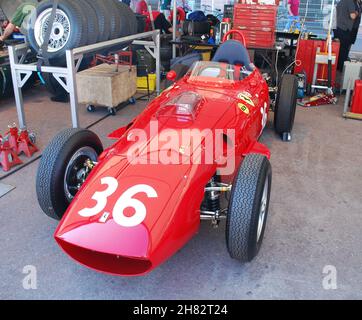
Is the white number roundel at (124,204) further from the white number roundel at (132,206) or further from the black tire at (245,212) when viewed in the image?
the black tire at (245,212)

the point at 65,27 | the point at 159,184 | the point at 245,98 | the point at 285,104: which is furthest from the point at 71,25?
the point at 159,184

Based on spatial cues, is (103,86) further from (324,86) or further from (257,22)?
(324,86)

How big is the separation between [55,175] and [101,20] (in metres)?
2.96

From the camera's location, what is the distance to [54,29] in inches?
182

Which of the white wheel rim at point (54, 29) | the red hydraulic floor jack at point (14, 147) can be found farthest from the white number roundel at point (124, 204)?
the white wheel rim at point (54, 29)

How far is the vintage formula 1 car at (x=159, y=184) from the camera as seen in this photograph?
227 cm

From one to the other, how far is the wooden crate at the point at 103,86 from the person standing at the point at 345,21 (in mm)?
5222

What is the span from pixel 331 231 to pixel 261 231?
0.78 meters

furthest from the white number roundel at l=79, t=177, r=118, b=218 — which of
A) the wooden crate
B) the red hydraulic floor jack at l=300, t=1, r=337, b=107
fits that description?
the red hydraulic floor jack at l=300, t=1, r=337, b=107

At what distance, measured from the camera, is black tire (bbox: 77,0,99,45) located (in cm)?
470

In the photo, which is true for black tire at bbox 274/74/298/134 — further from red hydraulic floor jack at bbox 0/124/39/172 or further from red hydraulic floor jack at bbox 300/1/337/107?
red hydraulic floor jack at bbox 0/124/39/172

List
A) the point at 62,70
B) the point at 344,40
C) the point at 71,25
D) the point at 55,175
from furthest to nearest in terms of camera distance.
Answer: the point at 344,40, the point at 71,25, the point at 62,70, the point at 55,175
